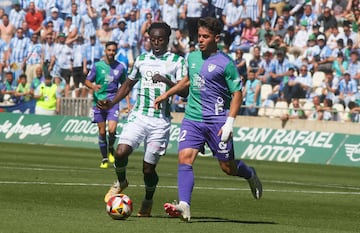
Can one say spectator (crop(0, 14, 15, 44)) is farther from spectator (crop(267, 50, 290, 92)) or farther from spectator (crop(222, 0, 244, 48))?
spectator (crop(267, 50, 290, 92))

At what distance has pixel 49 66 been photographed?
40.3 m

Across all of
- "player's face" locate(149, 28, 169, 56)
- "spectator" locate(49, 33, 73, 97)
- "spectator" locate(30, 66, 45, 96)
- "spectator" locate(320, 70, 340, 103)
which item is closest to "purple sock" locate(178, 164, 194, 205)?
"player's face" locate(149, 28, 169, 56)

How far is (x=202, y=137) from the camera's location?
13.4 m

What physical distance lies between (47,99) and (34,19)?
5915 mm

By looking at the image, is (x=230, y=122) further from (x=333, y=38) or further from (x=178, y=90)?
(x=333, y=38)

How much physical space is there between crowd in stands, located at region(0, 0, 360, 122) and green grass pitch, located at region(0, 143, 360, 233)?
21.1 ft

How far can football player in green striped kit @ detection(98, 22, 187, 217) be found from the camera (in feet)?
Answer: 46.7

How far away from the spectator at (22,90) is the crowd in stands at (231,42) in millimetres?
36

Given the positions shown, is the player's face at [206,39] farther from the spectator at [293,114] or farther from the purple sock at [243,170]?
the spectator at [293,114]

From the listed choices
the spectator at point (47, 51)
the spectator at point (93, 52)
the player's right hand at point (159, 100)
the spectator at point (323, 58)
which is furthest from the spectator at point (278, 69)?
the player's right hand at point (159, 100)

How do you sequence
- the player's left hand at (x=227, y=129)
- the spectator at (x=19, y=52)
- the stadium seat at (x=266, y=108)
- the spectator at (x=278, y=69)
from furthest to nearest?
1. the spectator at (x=19, y=52)
2. the spectator at (x=278, y=69)
3. the stadium seat at (x=266, y=108)
4. the player's left hand at (x=227, y=129)

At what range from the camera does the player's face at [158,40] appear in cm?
1421

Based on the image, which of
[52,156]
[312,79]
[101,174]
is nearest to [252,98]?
[312,79]

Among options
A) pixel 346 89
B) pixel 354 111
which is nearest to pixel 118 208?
pixel 354 111
